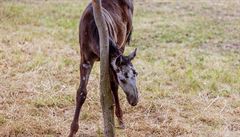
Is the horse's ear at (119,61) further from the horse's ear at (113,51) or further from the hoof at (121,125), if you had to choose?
the hoof at (121,125)

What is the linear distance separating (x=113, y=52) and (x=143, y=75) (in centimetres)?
260

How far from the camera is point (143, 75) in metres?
5.30

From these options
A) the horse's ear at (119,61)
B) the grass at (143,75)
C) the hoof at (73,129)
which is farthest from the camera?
the grass at (143,75)

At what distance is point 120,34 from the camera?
3.71m

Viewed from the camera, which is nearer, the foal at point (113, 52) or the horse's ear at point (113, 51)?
the foal at point (113, 52)

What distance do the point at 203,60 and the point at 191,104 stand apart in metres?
1.70

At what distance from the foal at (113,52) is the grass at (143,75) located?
1.67ft

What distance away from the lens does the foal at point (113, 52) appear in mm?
2598

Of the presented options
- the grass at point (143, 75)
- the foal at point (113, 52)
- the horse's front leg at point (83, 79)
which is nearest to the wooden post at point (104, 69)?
the foal at point (113, 52)

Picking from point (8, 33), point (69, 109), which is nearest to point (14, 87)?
point (69, 109)

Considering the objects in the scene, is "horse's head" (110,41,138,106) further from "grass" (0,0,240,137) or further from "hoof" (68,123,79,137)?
"grass" (0,0,240,137)

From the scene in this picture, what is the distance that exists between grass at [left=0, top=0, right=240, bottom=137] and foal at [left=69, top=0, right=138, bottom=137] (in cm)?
51

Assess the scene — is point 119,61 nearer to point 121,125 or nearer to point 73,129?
point 73,129

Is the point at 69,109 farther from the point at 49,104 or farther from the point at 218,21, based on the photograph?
the point at 218,21
